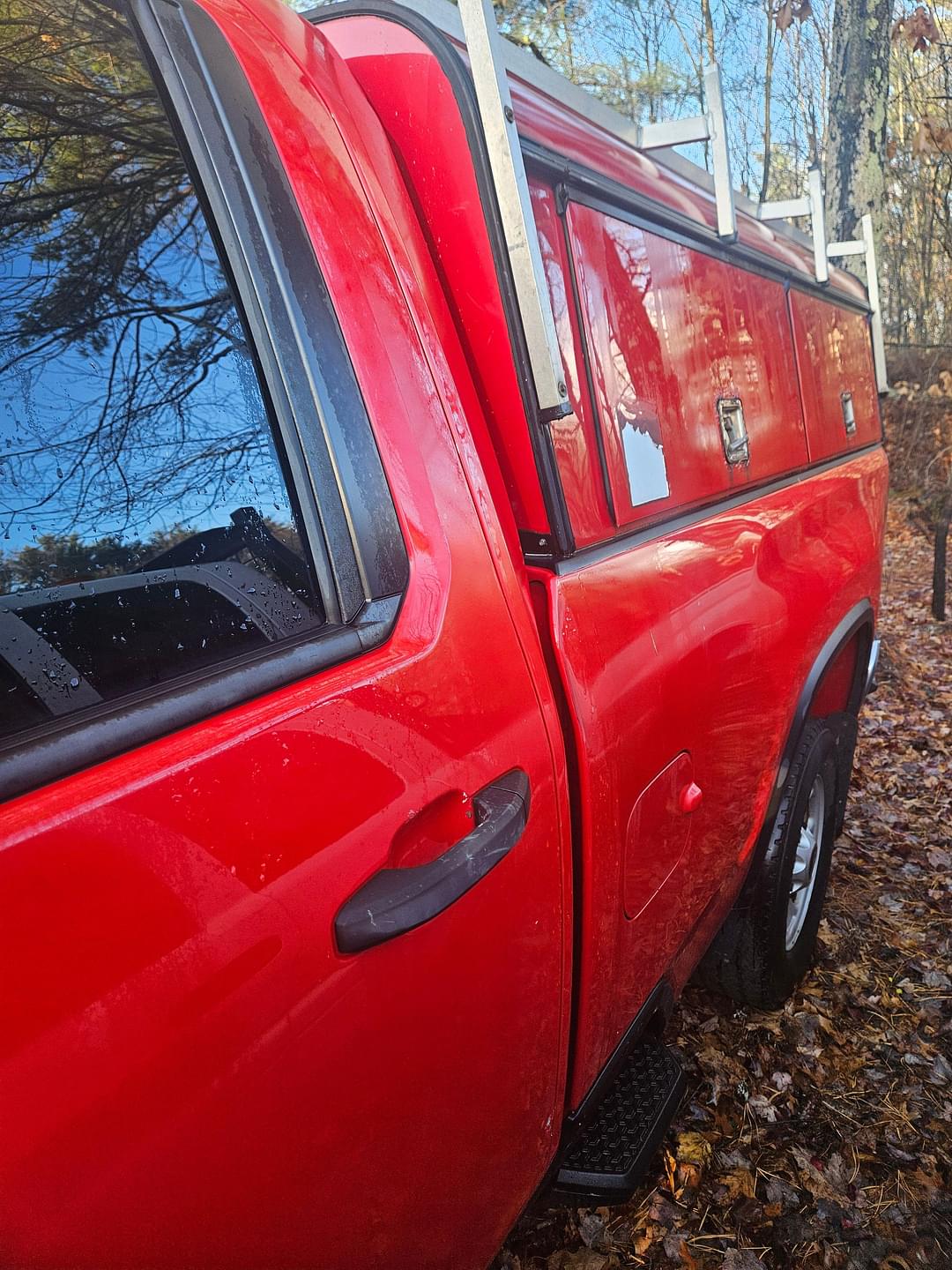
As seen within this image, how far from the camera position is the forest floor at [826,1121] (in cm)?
215

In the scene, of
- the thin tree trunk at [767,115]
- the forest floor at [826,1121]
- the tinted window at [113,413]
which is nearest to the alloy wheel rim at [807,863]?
the forest floor at [826,1121]

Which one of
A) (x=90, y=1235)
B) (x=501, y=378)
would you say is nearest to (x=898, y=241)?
(x=501, y=378)

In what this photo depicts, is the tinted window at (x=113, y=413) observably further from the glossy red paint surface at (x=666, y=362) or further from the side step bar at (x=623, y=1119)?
the side step bar at (x=623, y=1119)

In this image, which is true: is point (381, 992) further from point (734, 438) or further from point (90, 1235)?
point (734, 438)

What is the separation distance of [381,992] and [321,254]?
3.25 ft

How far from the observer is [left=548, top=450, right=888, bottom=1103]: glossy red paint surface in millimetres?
1490

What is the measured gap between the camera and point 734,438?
7.45ft

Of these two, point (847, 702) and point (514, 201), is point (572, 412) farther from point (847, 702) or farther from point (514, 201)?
point (847, 702)

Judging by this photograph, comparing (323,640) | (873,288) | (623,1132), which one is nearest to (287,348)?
(323,640)

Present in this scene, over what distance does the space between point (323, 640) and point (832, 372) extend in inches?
117

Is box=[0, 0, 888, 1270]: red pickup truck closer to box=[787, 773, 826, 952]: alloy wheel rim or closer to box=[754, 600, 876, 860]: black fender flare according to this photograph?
box=[754, 600, 876, 860]: black fender flare

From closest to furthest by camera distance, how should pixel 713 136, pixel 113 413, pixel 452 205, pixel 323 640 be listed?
pixel 113 413
pixel 323 640
pixel 452 205
pixel 713 136

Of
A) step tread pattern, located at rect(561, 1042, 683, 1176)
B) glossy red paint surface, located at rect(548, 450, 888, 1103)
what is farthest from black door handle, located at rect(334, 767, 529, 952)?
step tread pattern, located at rect(561, 1042, 683, 1176)

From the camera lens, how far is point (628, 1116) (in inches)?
77.2
